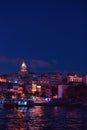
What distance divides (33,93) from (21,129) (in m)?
80.4

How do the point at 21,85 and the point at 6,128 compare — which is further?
the point at 21,85

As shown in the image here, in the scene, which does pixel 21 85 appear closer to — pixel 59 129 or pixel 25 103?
pixel 25 103

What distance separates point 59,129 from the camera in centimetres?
2855

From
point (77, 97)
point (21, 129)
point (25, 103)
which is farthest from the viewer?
point (77, 97)

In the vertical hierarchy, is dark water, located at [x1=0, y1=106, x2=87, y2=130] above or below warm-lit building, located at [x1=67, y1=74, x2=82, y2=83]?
below

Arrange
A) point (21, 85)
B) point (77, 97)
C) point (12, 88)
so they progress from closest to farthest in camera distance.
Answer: point (77, 97), point (12, 88), point (21, 85)

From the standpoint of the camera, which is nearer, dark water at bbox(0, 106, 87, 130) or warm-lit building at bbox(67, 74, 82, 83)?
dark water at bbox(0, 106, 87, 130)

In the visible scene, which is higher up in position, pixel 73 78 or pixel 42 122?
pixel 73 78

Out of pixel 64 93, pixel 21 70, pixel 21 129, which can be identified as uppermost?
pixel 21 70

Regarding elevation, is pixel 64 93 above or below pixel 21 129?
above

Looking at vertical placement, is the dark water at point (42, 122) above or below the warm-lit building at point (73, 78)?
below

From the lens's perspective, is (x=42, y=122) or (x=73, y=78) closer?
(x=42, y=122)

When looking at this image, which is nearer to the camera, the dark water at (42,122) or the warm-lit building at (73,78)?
the dark water at (42,122)

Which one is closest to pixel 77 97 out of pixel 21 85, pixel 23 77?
pixel 21 85
